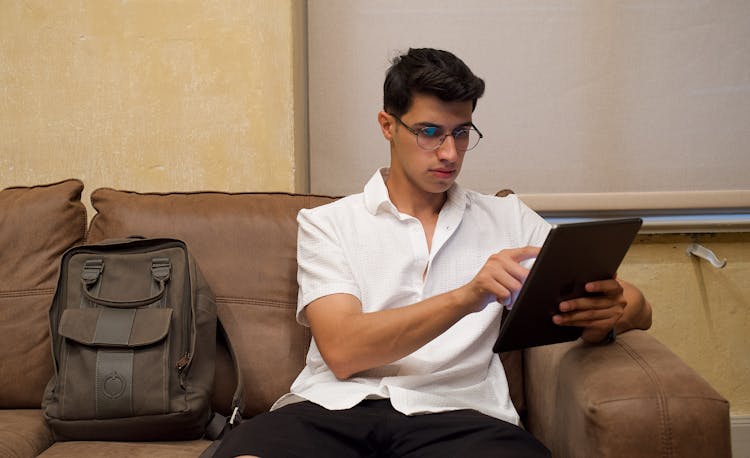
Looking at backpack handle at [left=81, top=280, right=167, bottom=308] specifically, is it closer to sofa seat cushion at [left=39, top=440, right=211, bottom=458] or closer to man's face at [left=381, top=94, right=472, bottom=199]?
sofa seat cushion at [left=39, top=440, right=211, bottom=458]

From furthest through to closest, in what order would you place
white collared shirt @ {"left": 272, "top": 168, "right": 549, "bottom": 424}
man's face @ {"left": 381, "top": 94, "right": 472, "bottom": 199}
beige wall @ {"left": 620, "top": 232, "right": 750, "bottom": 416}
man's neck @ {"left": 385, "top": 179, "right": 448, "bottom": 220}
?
1. beige wall @ {"left": 620, "top": 232, "right": 750, "bottom": 416}
2. man's neck @ {"left": 385, "top": 179, "right": 448, "bottom": 220}
3. man's face @ {"left": 381, "top": 94, "right": 472, "bottom": 199}
4. white collared shirt @ {"left": 272, "top": 168, "right": 549, "bottom": 424}

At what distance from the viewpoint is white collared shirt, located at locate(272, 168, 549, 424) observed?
5.61 feet

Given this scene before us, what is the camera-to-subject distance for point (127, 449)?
5.73 ft

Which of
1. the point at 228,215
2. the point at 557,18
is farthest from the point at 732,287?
the point at 228,215

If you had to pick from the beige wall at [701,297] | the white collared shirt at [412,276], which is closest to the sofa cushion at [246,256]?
the white collared shirt at [412,276]

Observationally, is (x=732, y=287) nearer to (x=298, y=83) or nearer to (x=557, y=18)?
(x=557, y=18)

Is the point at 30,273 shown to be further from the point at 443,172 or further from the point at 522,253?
the point at 522,253

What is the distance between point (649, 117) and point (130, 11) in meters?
1.65

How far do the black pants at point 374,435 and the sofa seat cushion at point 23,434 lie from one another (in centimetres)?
49

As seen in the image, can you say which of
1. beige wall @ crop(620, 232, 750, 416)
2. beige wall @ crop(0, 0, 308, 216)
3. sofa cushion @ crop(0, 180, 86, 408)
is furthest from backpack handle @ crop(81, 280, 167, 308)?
beige wall @ crop(620, 232, 750, 416)

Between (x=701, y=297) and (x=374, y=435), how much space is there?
59.6 inches

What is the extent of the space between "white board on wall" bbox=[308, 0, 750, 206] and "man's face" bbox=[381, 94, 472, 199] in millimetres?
872

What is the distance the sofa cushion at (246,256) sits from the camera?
1.95 metres

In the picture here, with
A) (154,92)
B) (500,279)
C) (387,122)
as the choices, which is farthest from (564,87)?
(500,279)
